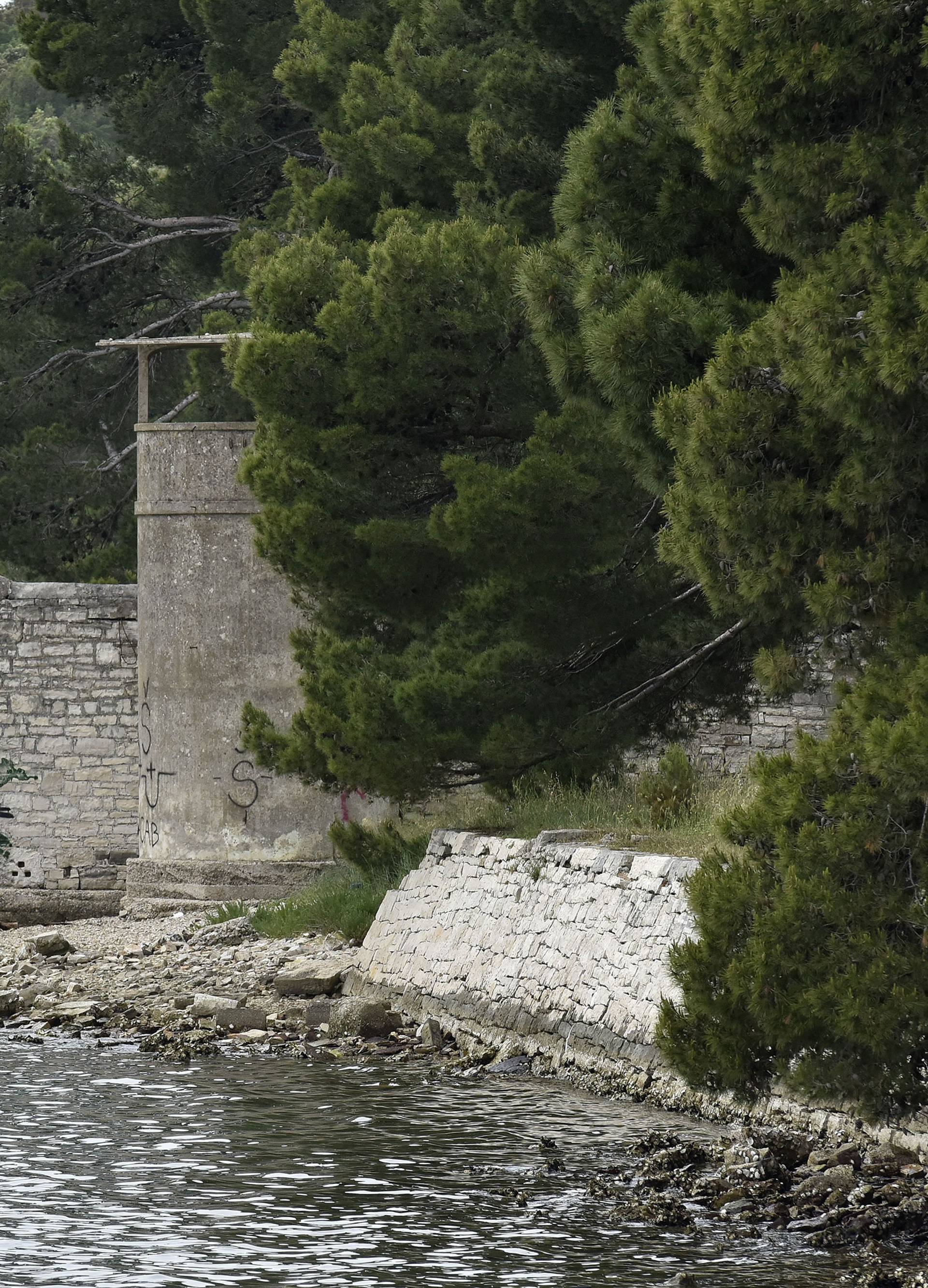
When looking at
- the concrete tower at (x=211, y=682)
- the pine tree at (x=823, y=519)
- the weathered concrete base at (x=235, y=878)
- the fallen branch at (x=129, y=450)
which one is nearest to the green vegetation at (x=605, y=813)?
the weathered concrete base at (x=235, y=878)

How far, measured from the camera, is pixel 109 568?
70.4 ft

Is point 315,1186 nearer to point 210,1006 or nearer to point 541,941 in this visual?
point 541,941

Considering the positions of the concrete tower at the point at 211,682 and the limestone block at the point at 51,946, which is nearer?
the limestone block at the point at 51,946

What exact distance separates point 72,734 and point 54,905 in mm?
1606

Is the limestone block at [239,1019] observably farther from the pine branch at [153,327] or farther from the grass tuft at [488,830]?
the pine branch at [153,327]

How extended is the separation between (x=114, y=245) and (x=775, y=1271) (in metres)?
17.8

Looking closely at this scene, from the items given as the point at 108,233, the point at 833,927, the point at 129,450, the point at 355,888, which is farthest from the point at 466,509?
the point at 108,233

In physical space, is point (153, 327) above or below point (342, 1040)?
above

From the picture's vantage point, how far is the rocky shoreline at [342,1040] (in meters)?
7.12

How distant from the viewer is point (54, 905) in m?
17.0

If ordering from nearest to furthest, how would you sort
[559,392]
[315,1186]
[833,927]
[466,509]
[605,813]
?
1. [833,927]
2. [315,1186]
3. [559,392]
4. [466,509]
5. [605,813]

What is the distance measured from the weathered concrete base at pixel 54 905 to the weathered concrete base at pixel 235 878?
1347 millimetres

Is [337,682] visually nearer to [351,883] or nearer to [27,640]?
[351,883]

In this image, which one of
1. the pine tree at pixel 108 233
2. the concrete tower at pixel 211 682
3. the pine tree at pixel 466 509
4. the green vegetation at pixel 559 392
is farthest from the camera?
the pine tree at pixel 108 233
